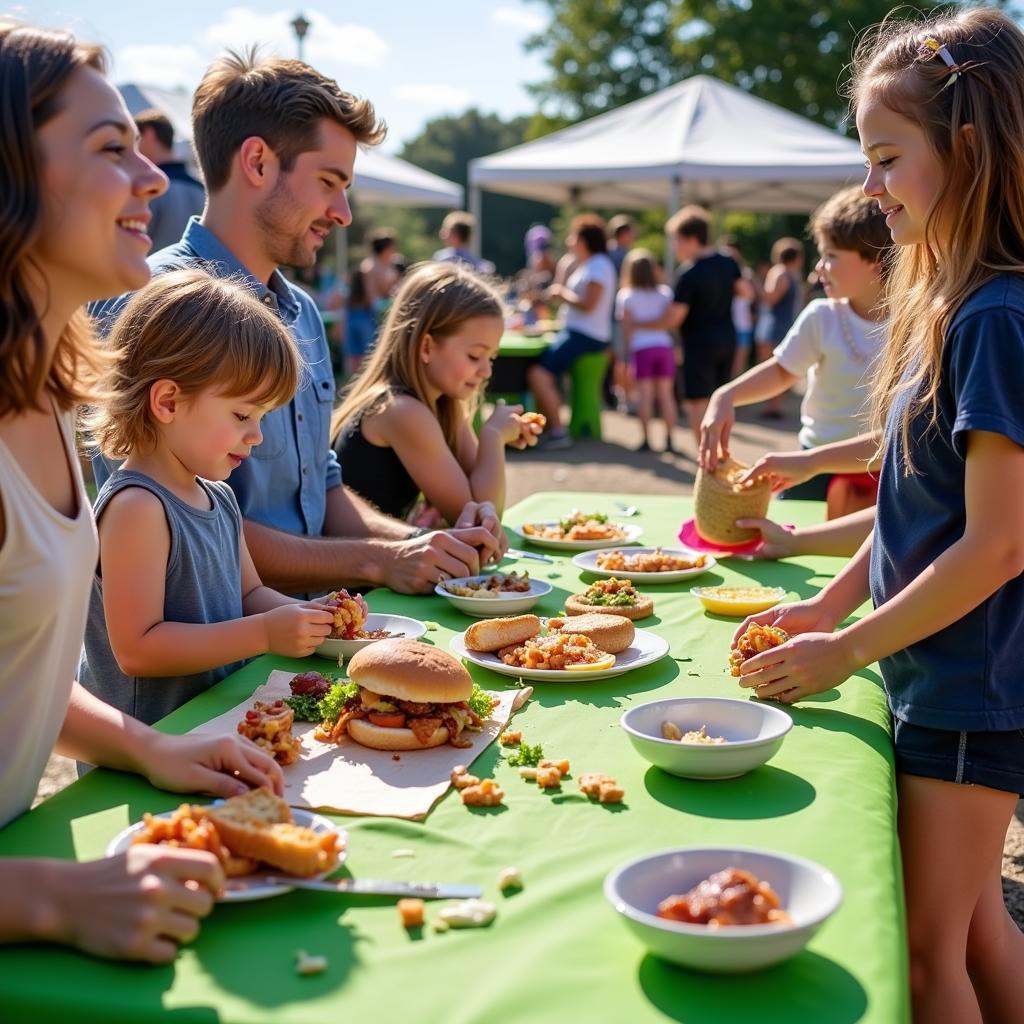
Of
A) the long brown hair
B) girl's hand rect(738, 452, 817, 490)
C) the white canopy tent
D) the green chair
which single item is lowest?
the green chair

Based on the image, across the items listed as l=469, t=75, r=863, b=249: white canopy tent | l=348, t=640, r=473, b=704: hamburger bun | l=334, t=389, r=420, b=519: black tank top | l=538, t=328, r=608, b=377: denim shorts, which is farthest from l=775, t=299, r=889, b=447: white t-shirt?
l=469, t=75, r=863, b=249: white canopy tent

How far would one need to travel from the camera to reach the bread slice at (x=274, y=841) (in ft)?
4.54

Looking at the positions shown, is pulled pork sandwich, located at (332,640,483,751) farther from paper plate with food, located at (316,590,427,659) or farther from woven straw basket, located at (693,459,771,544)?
woven straw basket, located at (693,459,771,544)

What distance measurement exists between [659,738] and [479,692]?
0.40 meters

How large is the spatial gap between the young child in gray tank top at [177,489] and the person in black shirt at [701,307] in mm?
9037

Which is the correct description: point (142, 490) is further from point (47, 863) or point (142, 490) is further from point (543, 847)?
point (543, 847)

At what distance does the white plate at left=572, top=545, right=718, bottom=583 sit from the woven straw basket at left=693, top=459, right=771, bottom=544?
0.10 meters

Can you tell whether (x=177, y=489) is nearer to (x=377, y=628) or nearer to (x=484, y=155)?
(x=377, y=628)

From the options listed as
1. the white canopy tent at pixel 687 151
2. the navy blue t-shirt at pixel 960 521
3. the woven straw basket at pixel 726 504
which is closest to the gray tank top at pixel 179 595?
the navy blue t-shirt at pixel 960 521

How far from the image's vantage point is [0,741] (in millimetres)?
1561

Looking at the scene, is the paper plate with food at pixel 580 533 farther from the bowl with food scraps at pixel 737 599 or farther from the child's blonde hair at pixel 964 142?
the child's blonde hair at pixel 964 142

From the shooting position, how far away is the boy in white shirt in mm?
3971

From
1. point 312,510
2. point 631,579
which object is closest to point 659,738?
point 631,579

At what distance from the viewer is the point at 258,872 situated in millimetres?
1421
